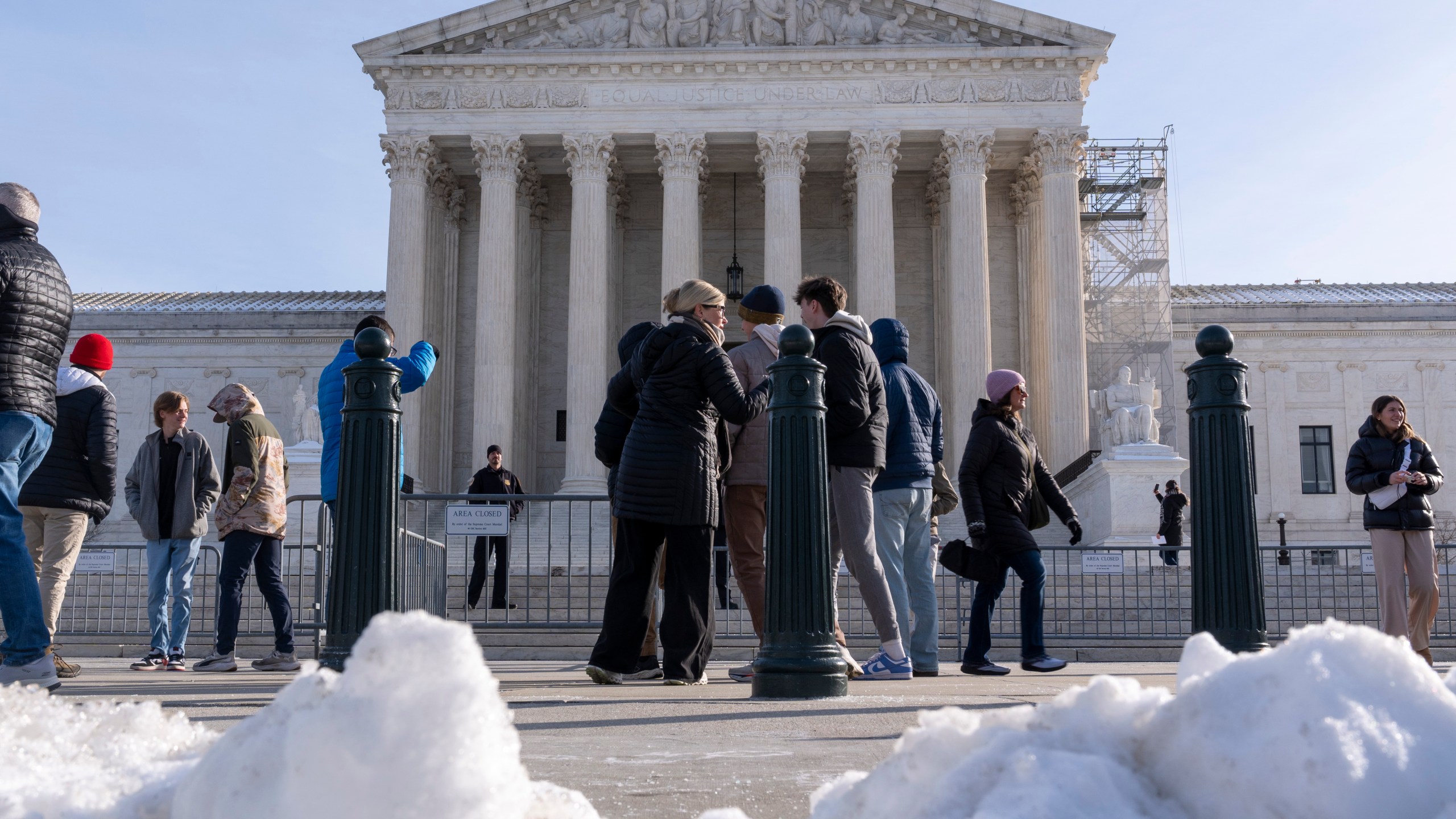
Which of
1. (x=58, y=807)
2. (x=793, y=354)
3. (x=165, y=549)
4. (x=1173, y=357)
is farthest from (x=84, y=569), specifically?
(x=1173, y=357)

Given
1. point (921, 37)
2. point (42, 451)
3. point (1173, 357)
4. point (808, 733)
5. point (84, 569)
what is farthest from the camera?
point (1173, 357)

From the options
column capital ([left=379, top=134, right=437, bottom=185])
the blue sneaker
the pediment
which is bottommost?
the blue sneaker

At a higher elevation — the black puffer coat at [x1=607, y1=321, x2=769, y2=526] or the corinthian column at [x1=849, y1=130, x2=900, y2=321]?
the corinthian column at [x1=849, y1=130, x2=900, y2=321]

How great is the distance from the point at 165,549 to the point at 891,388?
17.1ft

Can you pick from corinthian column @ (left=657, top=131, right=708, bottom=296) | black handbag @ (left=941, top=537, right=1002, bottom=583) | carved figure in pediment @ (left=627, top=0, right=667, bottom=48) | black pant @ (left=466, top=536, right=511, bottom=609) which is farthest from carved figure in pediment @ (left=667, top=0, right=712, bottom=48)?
black handbag @ (left=941, top=537, right=1002, bottom=583)

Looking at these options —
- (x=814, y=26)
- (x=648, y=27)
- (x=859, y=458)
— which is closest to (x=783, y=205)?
(x=814, y=26)

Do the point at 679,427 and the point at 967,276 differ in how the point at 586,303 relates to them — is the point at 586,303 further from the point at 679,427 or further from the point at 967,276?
the point at 679,427

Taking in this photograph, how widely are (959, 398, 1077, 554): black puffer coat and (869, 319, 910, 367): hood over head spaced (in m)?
0.61

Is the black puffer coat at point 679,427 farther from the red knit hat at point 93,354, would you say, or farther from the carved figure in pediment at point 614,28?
the carved figure in pediment at point 614,28

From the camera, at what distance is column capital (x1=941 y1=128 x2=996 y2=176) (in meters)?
28.7

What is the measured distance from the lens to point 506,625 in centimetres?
1059

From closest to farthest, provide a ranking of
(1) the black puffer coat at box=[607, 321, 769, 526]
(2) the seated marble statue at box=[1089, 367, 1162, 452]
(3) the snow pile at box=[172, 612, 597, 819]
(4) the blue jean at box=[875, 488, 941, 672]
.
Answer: (3) the snow pile at box=[172, 612, 597, 819], (1) the black puffer coat at box=[607, 321, 769, 526], (4) the blue jean at box=[875, 488, 941, 672], (2) the seated marble statue at box=[1089, 367, 1162, 452]

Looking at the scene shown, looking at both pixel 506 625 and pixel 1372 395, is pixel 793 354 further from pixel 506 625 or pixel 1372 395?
pixel 1372 395

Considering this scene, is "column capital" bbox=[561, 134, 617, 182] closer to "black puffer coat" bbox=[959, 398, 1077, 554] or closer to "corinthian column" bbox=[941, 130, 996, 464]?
"corinthian column" bbox=[941, 130, 996, 464]
